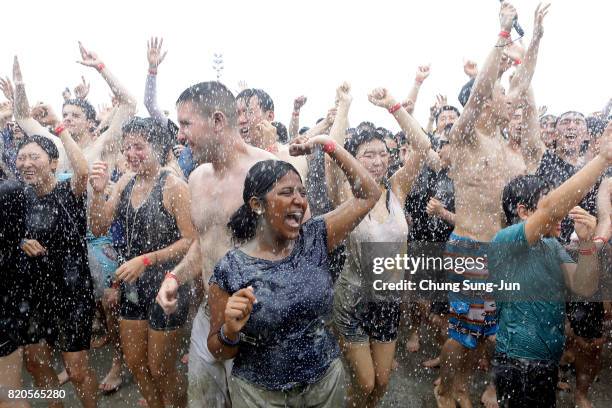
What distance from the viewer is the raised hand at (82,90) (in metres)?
7.09

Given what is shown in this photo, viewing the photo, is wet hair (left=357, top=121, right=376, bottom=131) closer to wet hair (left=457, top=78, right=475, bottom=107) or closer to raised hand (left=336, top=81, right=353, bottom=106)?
raised hand (left=336, top=81, right=353, bottom=106)

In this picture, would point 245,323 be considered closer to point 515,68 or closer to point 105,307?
point 105,307

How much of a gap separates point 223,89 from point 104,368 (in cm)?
312

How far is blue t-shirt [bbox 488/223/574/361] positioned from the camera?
8.32ft

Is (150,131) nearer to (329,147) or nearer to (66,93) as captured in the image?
(329,147)

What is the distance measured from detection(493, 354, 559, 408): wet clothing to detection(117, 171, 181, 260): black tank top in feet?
7.24

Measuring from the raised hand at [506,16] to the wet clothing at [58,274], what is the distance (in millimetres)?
3260

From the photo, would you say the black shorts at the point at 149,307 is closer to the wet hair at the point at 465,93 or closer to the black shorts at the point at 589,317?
the black shorts at the point at 589,317

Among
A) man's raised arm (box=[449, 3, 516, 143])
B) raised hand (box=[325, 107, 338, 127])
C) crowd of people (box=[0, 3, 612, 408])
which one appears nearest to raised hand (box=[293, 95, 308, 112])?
raised hand (box=[325, 107, 338, 127])

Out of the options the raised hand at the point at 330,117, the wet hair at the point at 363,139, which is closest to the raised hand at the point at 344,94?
the wet hair at the point at 363,139

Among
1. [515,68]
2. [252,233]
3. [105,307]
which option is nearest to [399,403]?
[252,233]

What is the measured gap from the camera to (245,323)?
77.3 inches

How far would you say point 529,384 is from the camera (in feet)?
8.32

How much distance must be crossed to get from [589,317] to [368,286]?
1602 mm
